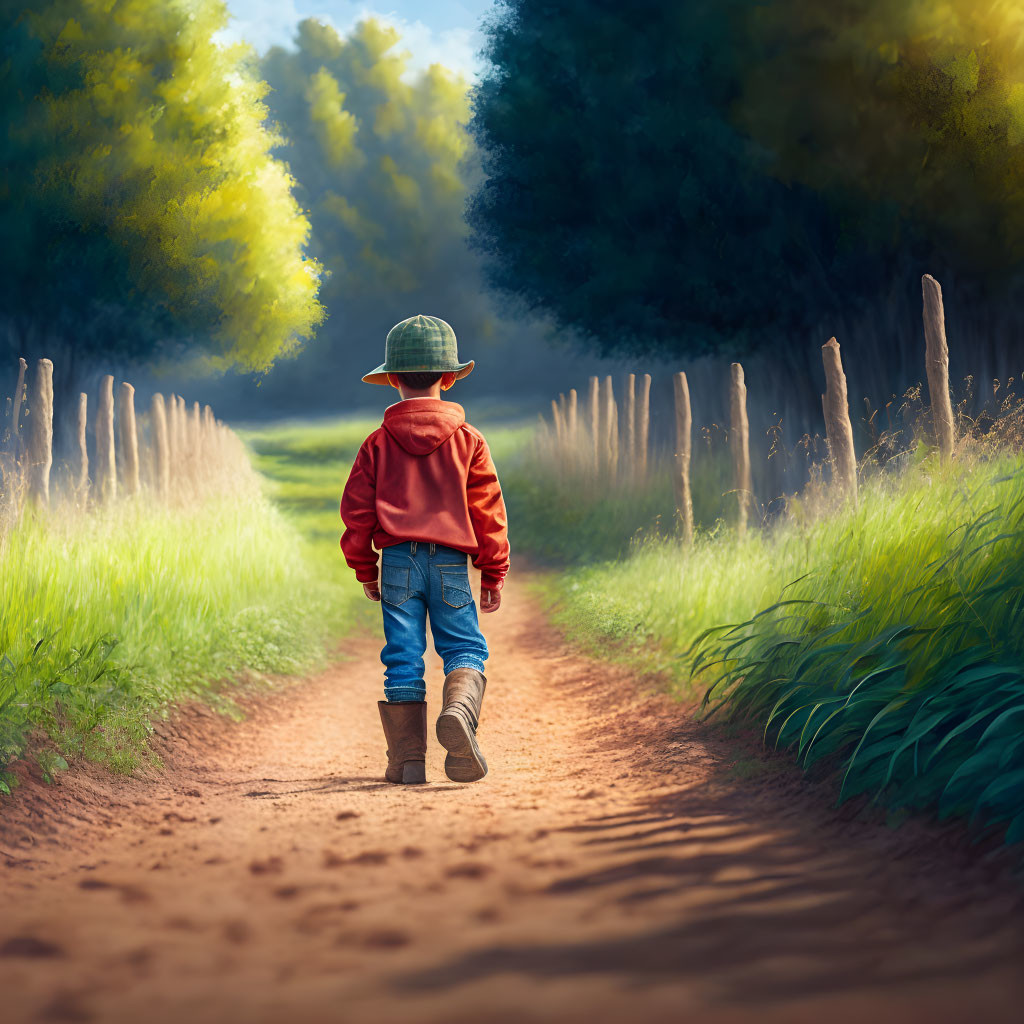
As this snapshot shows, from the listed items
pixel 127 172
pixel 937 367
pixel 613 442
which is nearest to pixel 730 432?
pixel 937 367

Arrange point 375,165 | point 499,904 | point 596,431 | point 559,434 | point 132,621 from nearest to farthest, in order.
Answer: point 499,904 < point 132,621 < point 596,431 < point 559,434 < point 375,165

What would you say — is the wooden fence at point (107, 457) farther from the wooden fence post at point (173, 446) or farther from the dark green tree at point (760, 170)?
the dark green tree at point (760, 170)

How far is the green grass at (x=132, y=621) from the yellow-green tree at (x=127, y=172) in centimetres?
710

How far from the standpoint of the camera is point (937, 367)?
8070mm

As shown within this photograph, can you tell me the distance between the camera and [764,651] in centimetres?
541

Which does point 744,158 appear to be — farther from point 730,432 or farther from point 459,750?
point 459,750

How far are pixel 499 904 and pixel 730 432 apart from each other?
27.7 ft

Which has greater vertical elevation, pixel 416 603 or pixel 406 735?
pixel 416 603

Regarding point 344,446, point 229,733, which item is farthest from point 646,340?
point 344,446

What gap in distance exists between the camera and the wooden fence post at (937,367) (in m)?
7.78

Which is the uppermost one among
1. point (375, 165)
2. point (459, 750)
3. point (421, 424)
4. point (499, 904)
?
point (375, 165)

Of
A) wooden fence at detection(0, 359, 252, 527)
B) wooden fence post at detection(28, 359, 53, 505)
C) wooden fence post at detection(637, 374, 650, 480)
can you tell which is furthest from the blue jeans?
wooden fence post at detection(637, 374, 650, 480)

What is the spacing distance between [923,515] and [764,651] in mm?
1029

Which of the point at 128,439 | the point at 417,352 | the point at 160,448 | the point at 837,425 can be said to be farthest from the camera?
the point at 160,448
